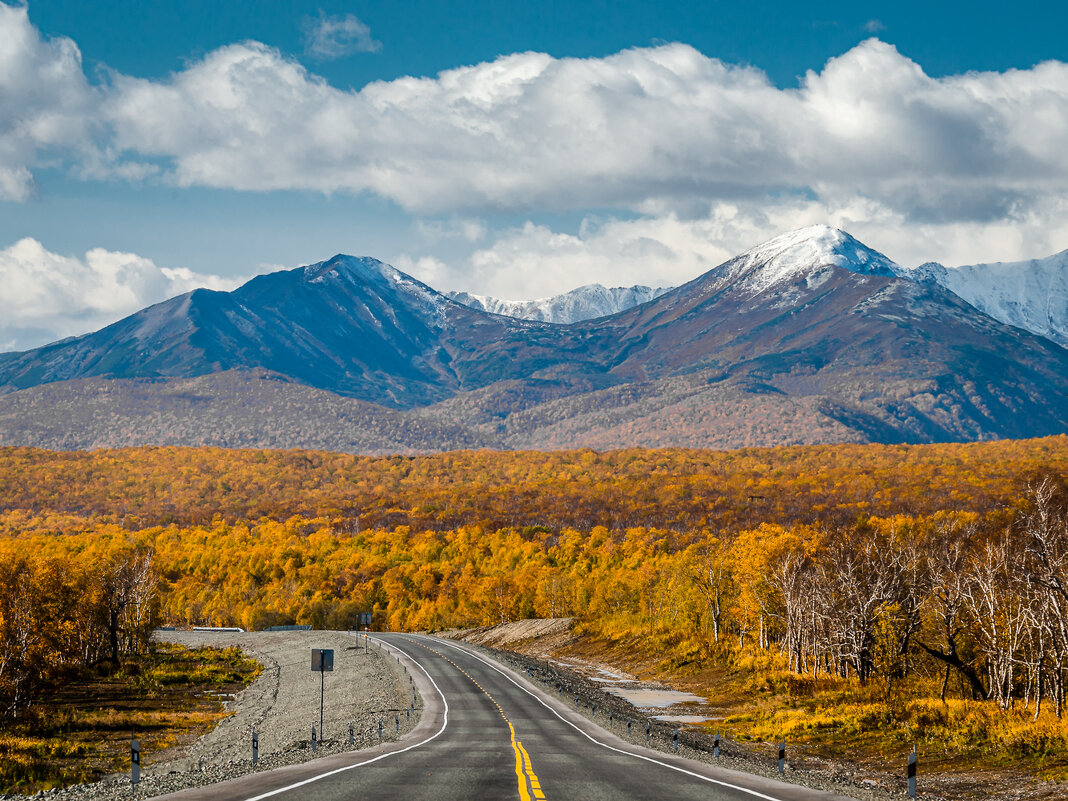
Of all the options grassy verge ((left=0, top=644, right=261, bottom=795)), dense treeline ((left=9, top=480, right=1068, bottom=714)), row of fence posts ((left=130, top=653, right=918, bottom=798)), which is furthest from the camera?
dense treeline ((left=9, top=480, right=1068, bottom=714))

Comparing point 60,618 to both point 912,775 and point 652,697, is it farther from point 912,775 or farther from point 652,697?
point 912,775

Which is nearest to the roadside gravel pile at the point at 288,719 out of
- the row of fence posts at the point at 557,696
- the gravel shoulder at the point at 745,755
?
the row of fence posts at the point at 557,696

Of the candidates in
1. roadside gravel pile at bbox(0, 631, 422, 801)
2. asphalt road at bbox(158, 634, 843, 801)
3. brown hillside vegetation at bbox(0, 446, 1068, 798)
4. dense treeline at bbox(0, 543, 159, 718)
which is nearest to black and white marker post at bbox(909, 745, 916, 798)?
asphalt road at bbox(158, 634, 843, 801)

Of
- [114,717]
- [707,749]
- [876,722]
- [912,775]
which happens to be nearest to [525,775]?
[912,775]

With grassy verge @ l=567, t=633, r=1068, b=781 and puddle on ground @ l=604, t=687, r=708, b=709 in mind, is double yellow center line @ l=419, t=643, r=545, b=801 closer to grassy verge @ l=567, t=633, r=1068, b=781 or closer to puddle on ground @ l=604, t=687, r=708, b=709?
grassy verge @ l=567, t=633, r=1068, b=781

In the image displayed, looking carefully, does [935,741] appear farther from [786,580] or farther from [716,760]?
[786,580]

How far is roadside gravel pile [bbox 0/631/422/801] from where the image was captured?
109 ft

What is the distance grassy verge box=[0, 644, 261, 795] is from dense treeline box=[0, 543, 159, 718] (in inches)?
77.3

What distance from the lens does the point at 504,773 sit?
95.2 ft

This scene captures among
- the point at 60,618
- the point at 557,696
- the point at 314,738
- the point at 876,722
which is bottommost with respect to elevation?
the point at 557,696

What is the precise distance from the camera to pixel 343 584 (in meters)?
186

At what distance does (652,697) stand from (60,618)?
49.6 meters

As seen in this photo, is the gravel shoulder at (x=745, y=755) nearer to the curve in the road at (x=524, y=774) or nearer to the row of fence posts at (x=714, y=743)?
the row of fence posts at (x=714, y=743)

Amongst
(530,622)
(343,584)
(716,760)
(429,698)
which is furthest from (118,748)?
(343,584)
